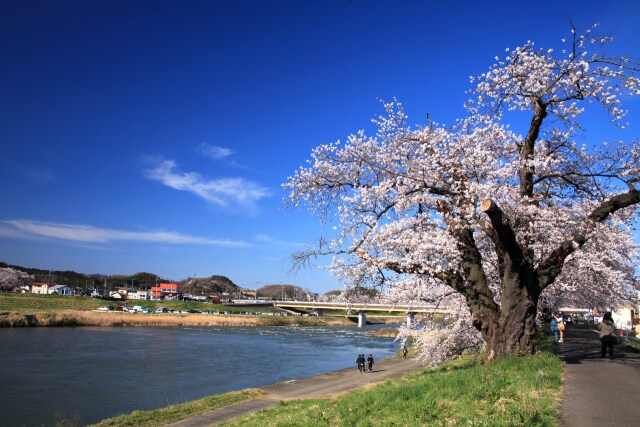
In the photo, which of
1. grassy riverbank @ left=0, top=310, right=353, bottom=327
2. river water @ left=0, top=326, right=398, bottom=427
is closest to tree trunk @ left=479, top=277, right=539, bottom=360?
river water @ left=0, top=326, right=398, bottom=427

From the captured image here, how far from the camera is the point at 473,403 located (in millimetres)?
7809

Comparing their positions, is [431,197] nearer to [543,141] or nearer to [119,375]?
[543,141]

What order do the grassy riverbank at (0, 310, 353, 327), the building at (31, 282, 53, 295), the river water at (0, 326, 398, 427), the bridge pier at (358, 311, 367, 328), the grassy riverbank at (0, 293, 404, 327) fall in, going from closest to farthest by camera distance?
the river water at (0, 326, 398, 427) → the grassy riverbank at (0, 310, 353, 327) → the grassy riverbank at (0, 293, 404, 327) → the bridge pier at (358, 311, 367, 328) → the building at (31, 282, 53, 295)

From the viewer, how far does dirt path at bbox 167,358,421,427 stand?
17.1 m

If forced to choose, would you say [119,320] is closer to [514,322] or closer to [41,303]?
[41,303]

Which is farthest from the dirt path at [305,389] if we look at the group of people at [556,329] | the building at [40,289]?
the building at [40,289]

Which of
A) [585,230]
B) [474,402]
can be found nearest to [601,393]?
[474,402]

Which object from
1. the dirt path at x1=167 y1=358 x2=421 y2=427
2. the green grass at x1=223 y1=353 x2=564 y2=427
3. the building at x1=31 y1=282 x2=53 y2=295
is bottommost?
the dirt path at x1=167 y1=358 x2=421 y2=427

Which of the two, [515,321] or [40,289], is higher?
[515,321]

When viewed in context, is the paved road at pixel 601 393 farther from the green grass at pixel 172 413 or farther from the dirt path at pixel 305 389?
the green grass at pixel 172 413

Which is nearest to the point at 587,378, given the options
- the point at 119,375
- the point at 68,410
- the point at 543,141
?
the point at 543,141

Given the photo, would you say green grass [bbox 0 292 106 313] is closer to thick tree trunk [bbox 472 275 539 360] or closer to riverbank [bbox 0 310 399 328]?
riverbank [bbox 0 310 399 328]

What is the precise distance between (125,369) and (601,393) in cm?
3227

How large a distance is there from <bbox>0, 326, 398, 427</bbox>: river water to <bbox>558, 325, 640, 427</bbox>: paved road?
61.4 feet
